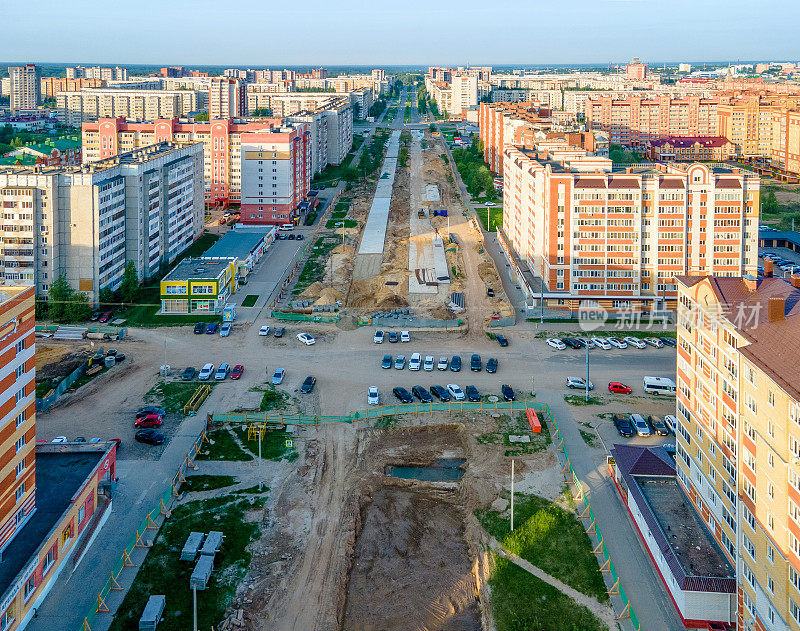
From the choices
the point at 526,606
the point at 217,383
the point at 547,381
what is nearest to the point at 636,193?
the point at 547,381

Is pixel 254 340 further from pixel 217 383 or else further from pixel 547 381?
pixel 547 381

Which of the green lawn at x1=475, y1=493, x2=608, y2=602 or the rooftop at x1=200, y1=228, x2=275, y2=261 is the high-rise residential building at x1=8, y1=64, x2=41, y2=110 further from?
the green lawn at x1=475, y1=493, x2=608, y2=602

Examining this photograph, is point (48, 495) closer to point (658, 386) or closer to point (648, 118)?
point (658, 386)

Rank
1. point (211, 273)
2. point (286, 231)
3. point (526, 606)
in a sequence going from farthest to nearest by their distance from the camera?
point (286, 231) < point (211, 273) < point (526, 606)

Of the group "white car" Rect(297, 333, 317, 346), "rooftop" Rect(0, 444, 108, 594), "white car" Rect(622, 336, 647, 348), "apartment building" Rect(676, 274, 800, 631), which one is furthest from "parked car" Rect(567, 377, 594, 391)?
"rooftop" Rect(0, 444, 108, 594)

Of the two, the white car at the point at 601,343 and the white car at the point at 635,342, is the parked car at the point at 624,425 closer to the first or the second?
the white car at the point at 601,343

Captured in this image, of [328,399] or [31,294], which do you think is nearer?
[31,294]

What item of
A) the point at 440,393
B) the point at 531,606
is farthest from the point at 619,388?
the point at 531,606
